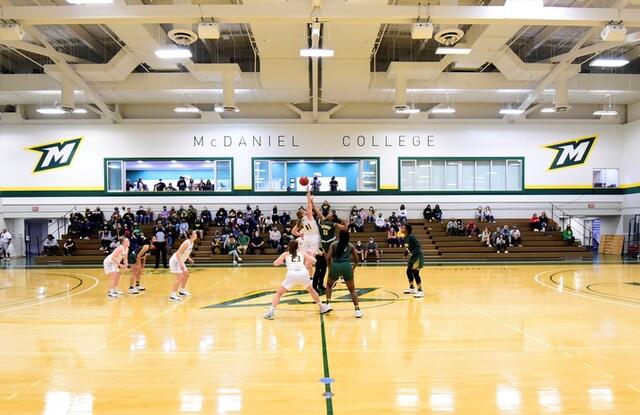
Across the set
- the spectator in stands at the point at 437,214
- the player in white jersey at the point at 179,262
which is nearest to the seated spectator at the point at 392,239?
the spectator in stands at the point at 437,214

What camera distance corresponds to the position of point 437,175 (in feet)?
90.9

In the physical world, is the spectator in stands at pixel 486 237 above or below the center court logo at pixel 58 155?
below

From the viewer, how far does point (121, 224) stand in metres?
24.4

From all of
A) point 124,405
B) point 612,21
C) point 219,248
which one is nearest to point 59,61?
point 219,248

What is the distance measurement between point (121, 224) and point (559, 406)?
23.9m

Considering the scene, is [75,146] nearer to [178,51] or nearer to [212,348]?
[178,51]

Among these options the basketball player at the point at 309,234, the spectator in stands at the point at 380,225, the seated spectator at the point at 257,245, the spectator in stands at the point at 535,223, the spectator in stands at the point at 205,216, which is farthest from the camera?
the spectator in stands at the point at 535,223

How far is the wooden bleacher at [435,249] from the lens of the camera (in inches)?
863

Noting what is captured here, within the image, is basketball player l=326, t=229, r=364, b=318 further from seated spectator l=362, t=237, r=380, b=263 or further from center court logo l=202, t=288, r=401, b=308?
seated spectator l=362, t=237, r=380, b=263

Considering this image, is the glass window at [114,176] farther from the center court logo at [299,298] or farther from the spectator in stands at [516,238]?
the spectator in stands at [516,238]

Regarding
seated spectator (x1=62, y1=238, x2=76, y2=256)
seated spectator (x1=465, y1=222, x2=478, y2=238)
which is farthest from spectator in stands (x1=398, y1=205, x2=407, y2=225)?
seated spectator (x1=62, y1=238, x2=76, y2=256)

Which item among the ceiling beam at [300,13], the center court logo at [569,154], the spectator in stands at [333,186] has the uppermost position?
the ceiling beam at [300,13]

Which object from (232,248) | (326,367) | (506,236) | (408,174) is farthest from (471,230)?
(326,367)

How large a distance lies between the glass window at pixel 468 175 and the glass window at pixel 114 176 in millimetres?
20828
